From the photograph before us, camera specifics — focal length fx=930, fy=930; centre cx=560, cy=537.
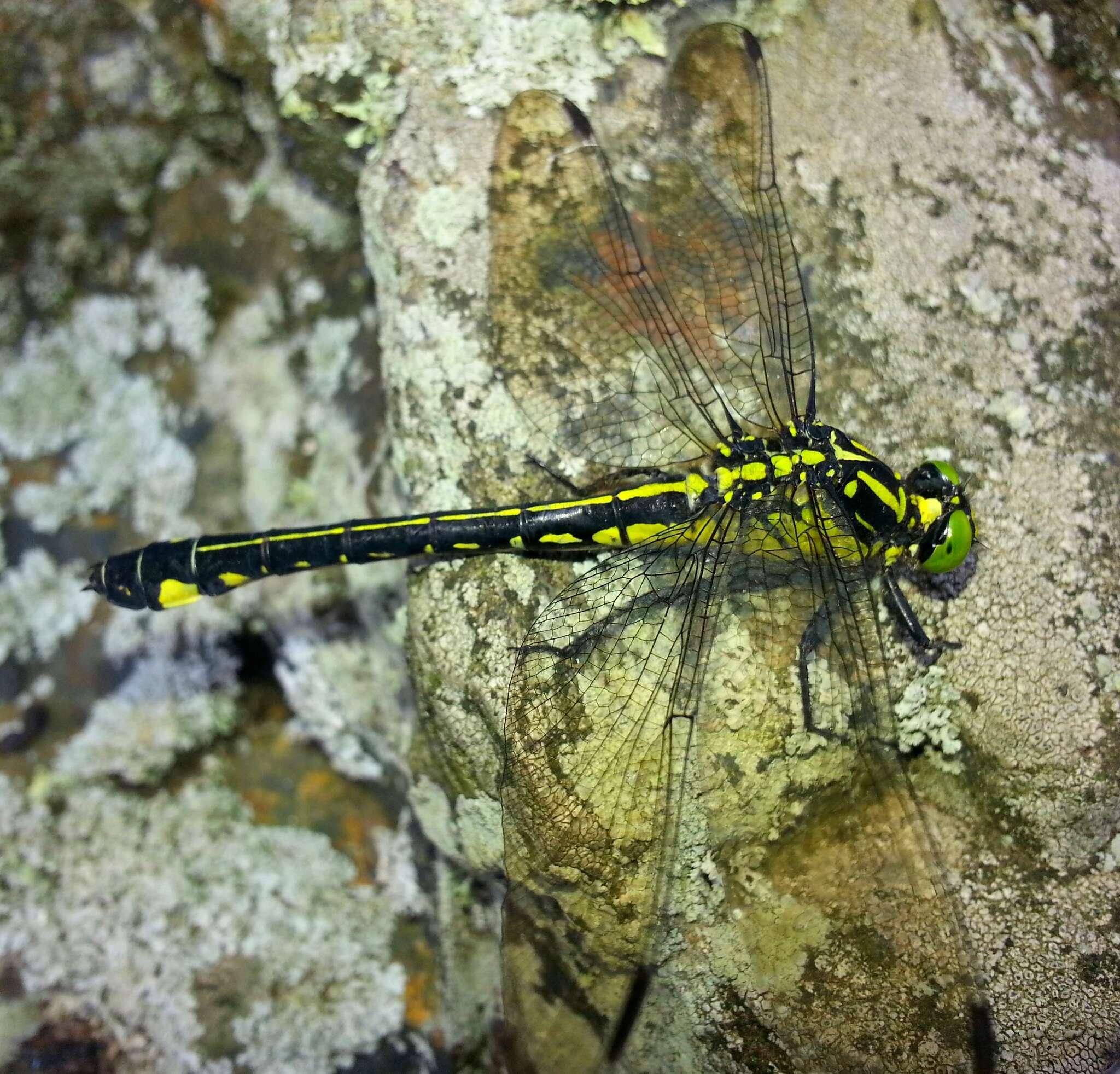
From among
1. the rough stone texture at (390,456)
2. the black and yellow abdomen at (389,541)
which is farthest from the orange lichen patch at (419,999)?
the black and yellow abdomen at (389,541)

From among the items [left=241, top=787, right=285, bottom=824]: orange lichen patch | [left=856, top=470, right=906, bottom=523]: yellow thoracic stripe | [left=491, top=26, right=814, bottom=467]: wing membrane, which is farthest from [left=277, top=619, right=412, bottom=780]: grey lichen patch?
[left=856, top=470, right=906, bottom=523]: yellow thoracic stripe

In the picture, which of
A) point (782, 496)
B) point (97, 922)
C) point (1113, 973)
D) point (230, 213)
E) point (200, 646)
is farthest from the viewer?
point (230, 213)

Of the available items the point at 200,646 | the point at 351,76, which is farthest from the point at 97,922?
the point at 351,76

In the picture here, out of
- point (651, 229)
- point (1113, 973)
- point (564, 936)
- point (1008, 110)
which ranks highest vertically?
point (1008, 110)

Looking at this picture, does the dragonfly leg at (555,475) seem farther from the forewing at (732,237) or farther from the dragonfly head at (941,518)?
the dragonfly head at (941,518)

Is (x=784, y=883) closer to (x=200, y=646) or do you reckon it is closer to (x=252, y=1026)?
(x=252, y=1026)

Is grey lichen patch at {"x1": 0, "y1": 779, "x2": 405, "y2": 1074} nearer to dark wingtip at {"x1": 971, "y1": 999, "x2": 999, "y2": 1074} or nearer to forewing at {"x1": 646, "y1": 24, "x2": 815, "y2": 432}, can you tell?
dark wingtip at {"x1": 971, "y1": 999, "x2": 999, "y2": 1074}
